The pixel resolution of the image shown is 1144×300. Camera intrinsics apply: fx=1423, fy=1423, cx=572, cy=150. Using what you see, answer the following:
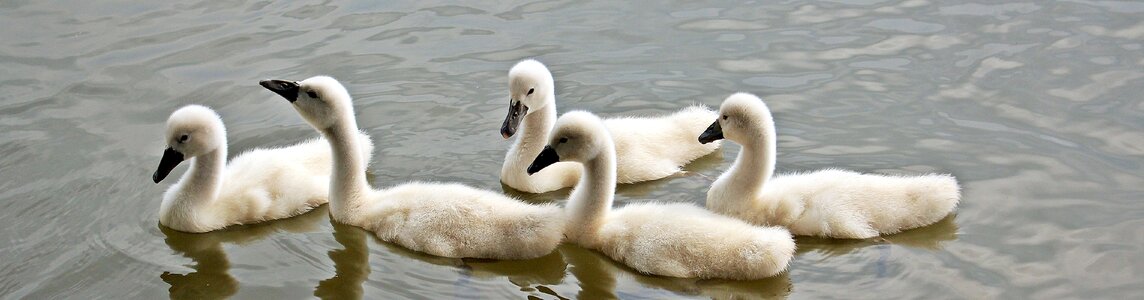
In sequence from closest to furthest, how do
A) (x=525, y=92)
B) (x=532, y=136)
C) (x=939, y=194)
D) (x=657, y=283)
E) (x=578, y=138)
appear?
1. (x=657, y=283)
2. (x=578, y=138)
3. (x=939, y=194)
4. (x=525, y=92)
5. (x=532, y=136)

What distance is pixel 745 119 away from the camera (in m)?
7.04

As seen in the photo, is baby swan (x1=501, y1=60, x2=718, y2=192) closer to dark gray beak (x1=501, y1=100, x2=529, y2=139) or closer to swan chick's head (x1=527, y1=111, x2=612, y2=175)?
dark gray beak (x1=501, y1=100, x2=529, y2=139)

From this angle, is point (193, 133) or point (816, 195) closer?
point (816, 195)

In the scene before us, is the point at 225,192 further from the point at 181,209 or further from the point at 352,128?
the point at 352,128

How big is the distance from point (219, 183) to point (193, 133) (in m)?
0.36

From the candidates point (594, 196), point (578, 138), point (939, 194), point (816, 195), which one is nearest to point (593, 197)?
point (594, 196)

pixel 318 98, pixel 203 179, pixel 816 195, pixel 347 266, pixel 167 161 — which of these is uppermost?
pixel 318 98

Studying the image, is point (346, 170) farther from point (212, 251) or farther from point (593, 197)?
point (593, 197)

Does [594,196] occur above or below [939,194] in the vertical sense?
Answer: above

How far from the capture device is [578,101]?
932cm

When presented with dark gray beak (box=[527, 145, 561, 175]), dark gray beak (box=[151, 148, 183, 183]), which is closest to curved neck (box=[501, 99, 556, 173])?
dark gray beak (box=[527, 145, 561, 175])

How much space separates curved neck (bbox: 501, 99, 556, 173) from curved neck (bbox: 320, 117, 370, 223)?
97cm

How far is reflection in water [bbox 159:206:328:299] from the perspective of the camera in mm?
6883

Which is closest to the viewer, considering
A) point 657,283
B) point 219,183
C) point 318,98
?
point 657,283
